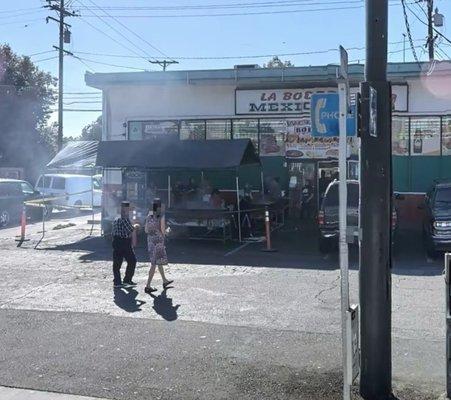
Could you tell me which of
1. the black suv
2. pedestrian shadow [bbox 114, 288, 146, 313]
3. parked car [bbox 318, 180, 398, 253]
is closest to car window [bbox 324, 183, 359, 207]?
parked car [bbox 318, 180, 398, 253]

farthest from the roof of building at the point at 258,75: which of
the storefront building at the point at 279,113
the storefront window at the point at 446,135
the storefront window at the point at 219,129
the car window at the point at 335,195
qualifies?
the car window at the point at 335,195

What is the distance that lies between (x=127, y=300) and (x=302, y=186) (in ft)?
42.8

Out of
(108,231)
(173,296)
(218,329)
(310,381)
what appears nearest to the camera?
(310,381)

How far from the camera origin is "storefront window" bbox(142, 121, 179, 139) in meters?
21.7

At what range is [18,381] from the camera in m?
5.88

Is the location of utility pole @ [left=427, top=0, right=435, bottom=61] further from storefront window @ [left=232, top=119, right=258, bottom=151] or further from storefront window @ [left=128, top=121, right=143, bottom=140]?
storefront window @ [left=128, top=121, right=143, bottom=140]

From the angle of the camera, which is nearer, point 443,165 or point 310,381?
point 310,381

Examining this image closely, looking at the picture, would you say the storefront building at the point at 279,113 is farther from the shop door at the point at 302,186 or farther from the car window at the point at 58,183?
the car window at the point at 58,183

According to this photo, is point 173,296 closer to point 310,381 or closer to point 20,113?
point 310,381

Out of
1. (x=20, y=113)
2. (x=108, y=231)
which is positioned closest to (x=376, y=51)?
(x=108, y=231)

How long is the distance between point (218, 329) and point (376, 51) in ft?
13.3

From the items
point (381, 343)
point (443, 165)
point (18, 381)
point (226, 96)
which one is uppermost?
point (226, 96)

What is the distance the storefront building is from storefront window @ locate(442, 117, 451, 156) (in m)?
0.03

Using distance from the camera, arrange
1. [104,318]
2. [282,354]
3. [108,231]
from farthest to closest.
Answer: [108,231], [104,318], [282,354]
